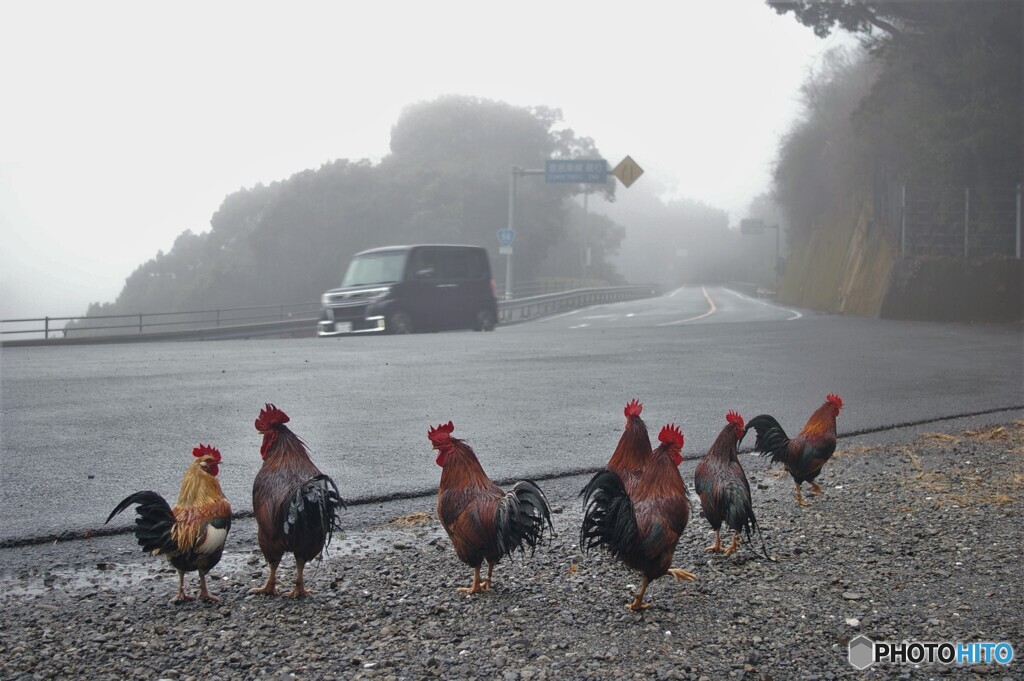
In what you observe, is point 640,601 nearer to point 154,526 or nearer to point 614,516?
point 614,516

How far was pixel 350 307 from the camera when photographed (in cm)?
2223

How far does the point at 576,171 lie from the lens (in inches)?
1663

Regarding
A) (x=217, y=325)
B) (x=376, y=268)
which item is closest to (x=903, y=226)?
(x=376, y=268)

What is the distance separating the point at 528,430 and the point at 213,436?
257cm

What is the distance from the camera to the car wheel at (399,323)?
22.1 metres

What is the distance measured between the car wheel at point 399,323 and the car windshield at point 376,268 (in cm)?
88

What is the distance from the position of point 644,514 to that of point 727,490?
76 centimetres

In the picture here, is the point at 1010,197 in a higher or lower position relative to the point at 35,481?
higher

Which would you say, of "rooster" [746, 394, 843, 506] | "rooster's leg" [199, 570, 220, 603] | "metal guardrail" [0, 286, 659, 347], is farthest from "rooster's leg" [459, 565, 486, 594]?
"metal guardrail" [0, 286, 659, 347]

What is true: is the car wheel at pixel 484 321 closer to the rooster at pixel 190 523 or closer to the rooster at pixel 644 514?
the rooster at pixel 644 514

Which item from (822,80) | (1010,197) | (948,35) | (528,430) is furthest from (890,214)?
(528,430)

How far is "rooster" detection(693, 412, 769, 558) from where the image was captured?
14.5 ft

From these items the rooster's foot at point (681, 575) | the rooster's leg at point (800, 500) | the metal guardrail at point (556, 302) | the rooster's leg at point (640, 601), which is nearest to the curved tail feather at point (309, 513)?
the rooster's leg at point (640, 601)

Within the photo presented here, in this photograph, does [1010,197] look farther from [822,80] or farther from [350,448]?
[350,448]
